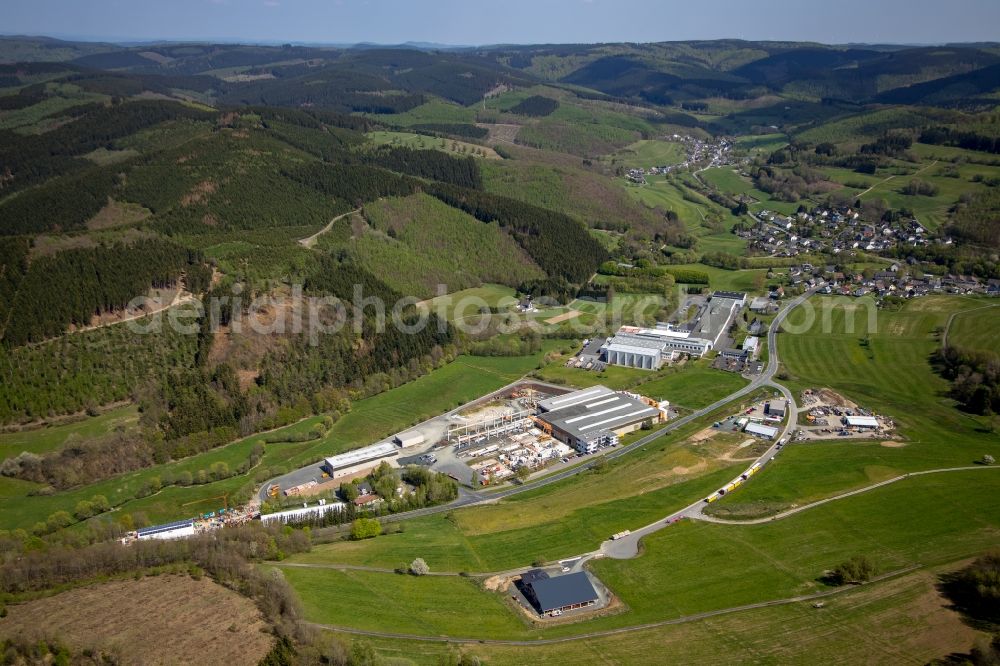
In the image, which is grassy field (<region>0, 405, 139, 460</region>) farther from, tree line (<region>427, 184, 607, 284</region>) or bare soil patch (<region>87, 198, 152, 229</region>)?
tree line (<region>427, 184, 607, 284</region>)

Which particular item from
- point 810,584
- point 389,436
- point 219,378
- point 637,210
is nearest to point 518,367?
point 389,436

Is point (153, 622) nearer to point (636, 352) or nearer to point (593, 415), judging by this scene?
point (593, 415)

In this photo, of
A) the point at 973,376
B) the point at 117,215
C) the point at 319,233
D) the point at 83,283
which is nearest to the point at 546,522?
the point at 973,376

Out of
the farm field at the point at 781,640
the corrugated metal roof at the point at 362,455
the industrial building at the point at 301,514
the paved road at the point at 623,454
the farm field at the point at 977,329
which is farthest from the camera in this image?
the farm field at the point at 977,329

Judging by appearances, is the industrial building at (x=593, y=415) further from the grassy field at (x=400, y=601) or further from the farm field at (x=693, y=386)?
the grassy field at (x=400, y=601)

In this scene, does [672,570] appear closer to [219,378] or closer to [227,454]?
[227,454]

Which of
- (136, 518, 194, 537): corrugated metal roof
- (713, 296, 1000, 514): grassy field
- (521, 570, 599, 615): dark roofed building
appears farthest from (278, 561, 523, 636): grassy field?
(713, 296, 1000, 514): grassy field

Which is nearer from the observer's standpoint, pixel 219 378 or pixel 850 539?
pixel 850 539

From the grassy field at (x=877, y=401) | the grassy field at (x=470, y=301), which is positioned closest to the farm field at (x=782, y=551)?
the grassy field at (x=877, y=401)
